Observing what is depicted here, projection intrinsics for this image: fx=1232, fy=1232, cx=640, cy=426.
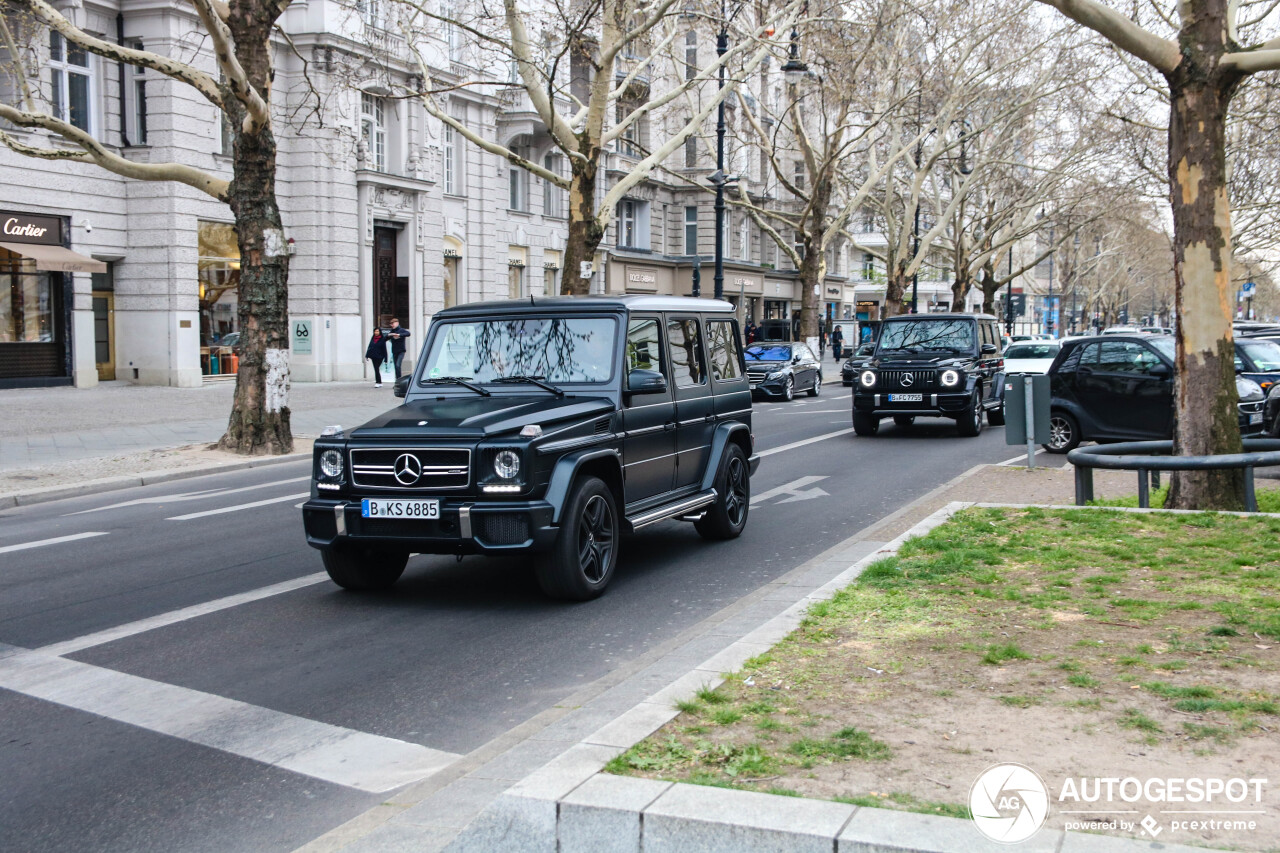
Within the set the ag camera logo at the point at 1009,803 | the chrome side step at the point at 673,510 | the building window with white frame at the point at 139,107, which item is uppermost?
the building window with white frame at the point at 139,107

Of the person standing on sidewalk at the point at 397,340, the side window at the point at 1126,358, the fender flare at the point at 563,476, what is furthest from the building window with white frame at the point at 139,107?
the fender flare at the point at 563,476

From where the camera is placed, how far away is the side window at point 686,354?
9312mm

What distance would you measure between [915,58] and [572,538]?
31.9 m

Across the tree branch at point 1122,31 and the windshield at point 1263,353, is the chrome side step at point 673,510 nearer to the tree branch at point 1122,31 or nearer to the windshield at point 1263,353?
the tree branch at point 1122,31

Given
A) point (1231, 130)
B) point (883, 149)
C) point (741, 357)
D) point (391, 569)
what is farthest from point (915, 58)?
point (391, 569)

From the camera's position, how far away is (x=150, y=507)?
41.1ft

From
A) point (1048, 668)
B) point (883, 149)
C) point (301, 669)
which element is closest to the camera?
point (1048, 668)

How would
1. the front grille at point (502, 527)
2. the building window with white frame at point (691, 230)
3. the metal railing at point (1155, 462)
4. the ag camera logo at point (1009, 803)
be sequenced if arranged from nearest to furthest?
the ag camera logo at point (1009, 803) < the front grille at point (502, 527) < the metal railing at point (1155, 462) < the building window with white frame at point (691, 230)

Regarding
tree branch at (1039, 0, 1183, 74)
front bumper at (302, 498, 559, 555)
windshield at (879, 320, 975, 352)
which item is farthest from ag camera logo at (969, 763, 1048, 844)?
windshield at (879, 320, 975, 352)

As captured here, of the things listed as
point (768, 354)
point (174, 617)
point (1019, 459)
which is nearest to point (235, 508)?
point (174, 617)

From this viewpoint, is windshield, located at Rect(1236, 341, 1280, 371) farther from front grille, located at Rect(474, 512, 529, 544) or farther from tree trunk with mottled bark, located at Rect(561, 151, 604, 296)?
front grille, located at Rect(474, 512, 529, 544)

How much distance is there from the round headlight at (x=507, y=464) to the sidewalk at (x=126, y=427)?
813 centimetres

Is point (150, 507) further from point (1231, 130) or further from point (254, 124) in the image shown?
point (1231, 130)

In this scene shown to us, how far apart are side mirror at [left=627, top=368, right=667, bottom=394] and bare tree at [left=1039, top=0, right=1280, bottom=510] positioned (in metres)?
4.51
